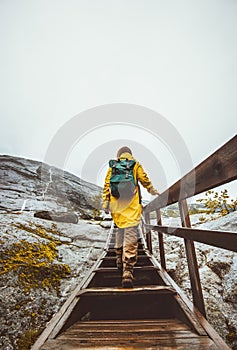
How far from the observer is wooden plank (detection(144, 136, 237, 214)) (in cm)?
106

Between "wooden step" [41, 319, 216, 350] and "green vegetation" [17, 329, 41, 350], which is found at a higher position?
"wooden step" [41, 319, 216, 350]

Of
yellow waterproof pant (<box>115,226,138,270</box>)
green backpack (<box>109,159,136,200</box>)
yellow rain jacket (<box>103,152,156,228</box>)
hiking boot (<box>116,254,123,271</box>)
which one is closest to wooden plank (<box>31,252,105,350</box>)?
yellow waterproof pant (<box>115,226,138,270</box>)

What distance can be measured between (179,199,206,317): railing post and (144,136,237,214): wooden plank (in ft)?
0.62

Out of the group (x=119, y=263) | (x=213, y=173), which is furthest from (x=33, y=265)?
(x=213, y=173)

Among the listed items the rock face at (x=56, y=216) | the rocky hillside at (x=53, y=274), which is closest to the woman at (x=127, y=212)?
the rocky hillside at (x=53, y=274)

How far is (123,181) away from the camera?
9.69ft

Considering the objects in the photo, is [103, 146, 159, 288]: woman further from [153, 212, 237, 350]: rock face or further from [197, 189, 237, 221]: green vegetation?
[197, 189, 237, 221]: green vegetation

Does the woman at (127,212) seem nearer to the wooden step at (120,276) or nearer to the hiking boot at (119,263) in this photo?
the hiking boot at (119,263)

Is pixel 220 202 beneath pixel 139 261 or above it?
above

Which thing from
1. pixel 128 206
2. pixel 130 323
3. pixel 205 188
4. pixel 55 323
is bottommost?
pixel 130 323

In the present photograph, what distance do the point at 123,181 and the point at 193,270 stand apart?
151 centimetres

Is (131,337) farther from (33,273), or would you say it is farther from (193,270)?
(33,273)

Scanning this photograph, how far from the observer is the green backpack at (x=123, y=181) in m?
2.96

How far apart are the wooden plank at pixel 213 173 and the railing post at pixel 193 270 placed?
0.62 feet
